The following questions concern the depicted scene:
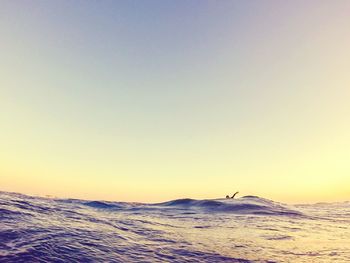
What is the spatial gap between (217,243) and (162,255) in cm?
199

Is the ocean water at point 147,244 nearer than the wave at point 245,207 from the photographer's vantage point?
Yes

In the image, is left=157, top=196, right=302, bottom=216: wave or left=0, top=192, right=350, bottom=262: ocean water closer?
left=0, top=192, right=350, bottom=262: ocean water

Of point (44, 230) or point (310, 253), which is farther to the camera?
point (44, 230)

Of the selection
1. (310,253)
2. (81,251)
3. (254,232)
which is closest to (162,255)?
(81,251)

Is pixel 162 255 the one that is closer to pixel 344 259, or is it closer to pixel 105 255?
pixel 105 255

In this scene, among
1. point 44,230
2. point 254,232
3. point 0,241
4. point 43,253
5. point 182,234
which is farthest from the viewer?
point 254,232

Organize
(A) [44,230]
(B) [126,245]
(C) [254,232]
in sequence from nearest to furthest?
1. (B) [126,245]
2. (A) [44,230]
3. (C) [254,232]

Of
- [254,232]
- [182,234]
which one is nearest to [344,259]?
[254,232]

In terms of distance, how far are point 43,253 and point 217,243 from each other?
4037 millimetres

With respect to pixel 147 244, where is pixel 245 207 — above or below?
above

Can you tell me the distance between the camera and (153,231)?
9523mm

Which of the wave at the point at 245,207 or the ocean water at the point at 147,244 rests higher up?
the wave at the point at 245,207

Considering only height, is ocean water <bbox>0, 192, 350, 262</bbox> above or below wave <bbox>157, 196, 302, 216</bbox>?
below

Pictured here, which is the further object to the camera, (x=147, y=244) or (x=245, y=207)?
(x=245, y=207)
